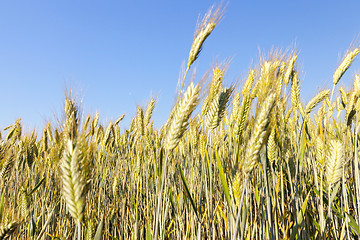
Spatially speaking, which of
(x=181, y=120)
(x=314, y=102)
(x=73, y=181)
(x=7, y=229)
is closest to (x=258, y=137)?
(x=181, y=120)

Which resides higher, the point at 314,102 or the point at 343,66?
the point at 343,66

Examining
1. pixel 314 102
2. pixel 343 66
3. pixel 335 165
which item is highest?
pixel 343 66

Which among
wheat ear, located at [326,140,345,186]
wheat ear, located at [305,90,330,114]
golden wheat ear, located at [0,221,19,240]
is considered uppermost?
wheat ear, located at [305,90,330,114]

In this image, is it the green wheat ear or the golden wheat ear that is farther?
the golden wheat ear

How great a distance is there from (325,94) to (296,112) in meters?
0.28

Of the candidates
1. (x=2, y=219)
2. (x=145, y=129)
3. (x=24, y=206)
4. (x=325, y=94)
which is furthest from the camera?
(x=145, y=129)

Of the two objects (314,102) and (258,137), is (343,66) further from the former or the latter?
(258,137)

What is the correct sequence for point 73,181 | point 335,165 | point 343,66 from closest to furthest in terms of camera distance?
point 73,181 → point 335,165 → point 343,66

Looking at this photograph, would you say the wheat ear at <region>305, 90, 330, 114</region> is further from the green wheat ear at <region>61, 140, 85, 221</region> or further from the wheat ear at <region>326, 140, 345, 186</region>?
the green wheat ear at <region>61, 140, 85, 221</region>

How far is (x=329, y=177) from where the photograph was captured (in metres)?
1.09

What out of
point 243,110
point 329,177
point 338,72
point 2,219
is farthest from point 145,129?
point 338,72

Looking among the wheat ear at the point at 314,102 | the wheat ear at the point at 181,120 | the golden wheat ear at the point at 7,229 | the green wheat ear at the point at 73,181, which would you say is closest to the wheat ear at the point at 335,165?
the wheat ear at the point at 314,102

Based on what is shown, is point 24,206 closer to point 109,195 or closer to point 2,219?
point 2,219

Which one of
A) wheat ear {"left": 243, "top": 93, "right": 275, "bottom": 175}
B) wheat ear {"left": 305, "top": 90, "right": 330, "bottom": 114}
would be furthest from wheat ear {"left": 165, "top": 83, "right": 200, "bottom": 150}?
wheat ear {"left": 305, "top": 90, "right": 330, "bottom": 114}
